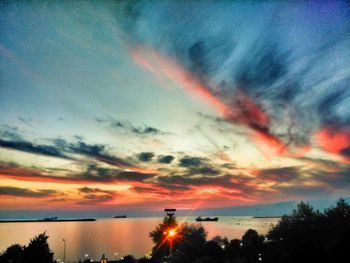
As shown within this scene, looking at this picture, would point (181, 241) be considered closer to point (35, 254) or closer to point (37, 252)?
point (37, 252)

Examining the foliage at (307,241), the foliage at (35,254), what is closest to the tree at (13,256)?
the foliage at (35,254)

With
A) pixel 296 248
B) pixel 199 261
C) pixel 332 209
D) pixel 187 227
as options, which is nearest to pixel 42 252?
pixel 199 261

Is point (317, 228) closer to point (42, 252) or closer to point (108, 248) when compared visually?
point (42, 252)

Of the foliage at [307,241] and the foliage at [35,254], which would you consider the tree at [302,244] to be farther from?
the foliage at [35,254]

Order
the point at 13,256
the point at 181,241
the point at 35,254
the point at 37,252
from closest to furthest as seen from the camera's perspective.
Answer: the point at 35,254 < the point at 37,252 < the point at 13,256 < the point at 181,241

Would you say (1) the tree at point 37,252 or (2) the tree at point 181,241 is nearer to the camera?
(1) the tree at point 37,252

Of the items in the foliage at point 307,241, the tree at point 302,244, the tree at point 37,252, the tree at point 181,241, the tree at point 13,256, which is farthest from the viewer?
the tree at point 181,241

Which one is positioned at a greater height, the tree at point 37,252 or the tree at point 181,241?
the tree at point 37,252

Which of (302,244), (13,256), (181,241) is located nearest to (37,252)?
(13,256)

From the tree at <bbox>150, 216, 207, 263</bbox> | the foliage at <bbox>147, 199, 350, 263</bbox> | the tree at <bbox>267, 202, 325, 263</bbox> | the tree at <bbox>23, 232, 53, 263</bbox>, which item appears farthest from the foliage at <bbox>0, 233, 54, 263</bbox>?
the tree at <bbox>267, 202, 325, 263</bbox>

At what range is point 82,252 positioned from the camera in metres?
174

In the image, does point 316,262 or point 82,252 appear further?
point 82,252

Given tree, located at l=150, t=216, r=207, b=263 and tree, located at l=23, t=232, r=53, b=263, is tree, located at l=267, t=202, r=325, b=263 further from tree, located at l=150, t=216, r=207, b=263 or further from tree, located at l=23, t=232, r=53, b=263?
tree, located at l=23, t=232, r=53, b=263

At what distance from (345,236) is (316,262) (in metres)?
4.16
